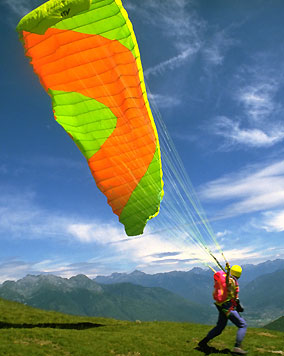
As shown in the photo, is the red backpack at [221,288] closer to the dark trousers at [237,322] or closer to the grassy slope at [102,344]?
the dark trousers at [237,322]

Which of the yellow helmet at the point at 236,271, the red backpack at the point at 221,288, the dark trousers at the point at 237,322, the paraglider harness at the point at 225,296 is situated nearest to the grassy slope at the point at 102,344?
the dark trousers at the point at 237,322

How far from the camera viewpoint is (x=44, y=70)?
9.76 metres

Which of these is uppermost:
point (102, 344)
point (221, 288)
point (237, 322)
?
point (221, 288)

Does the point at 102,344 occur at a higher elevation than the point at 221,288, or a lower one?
lower

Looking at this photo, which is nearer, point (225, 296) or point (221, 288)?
point (225, 296)

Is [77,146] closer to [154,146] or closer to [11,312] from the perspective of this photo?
[154,146]

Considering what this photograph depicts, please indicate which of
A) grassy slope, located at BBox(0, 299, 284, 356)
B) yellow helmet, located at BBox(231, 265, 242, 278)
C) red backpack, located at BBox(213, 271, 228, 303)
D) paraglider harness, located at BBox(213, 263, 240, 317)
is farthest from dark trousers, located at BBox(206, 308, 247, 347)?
grassy slope, located at BBox(0, 299, 284, 356)

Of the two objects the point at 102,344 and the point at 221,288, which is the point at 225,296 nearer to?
the point at 221,288

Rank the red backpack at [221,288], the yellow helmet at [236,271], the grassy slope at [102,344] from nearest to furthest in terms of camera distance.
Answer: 1. the red backpack at [221,288]
2. the yellow helmet at [236,271]
3. the grassy slope at [102,344]

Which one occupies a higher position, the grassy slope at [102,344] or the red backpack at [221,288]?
the red backpack at [221,288]

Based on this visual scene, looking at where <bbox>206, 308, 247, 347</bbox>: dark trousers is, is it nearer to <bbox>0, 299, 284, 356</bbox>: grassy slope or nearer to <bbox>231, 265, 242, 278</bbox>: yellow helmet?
<bbox>231, 265, 242, 278</bbox>: yellow helmet

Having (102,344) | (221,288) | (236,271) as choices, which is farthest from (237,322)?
(102,344)

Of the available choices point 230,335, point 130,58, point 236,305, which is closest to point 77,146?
point 130,58

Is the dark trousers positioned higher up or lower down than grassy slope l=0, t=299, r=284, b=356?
higher up
